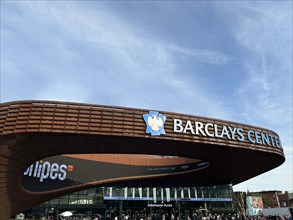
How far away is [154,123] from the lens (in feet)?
72.1

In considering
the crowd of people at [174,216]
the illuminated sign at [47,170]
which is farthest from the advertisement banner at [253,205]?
the illuminated sign at [47,170]

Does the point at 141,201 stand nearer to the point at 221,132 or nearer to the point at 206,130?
the point at 221,132

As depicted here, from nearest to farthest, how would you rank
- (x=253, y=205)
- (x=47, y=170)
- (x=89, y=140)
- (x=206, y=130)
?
(x=89, y=140) → (x=206, y=130) → (x=47, y=170) → (x=253, y=205)

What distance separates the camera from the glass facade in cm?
3969

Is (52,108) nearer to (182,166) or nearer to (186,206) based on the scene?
(182,166)

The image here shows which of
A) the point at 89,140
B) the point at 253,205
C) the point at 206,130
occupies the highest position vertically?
the point at 206,130

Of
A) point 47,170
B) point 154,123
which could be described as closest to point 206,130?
point 154,123

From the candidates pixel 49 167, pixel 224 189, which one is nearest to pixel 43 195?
pixel 49 167

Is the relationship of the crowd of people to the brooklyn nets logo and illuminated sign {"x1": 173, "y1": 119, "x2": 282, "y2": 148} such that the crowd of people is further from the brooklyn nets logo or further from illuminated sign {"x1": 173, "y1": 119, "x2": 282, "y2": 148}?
the brooklyn nets logo

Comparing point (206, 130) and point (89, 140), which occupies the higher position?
point (206, 130)

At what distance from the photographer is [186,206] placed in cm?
4350

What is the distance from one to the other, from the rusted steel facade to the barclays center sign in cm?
21

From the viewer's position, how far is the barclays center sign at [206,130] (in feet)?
72.0

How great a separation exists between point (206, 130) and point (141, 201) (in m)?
24.2
